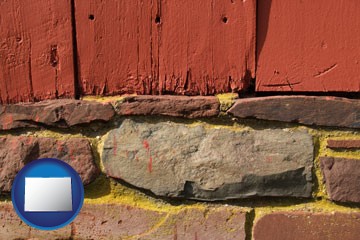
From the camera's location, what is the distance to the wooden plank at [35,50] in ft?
4.75

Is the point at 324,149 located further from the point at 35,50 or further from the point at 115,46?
the point at 35,50

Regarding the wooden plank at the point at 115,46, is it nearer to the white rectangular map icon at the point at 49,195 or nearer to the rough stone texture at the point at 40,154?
the rough stone texture at the point at 40,154

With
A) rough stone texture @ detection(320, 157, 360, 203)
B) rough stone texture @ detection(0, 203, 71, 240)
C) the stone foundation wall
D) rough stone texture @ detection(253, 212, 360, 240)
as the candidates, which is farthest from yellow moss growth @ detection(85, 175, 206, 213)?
rough stone texture @ detection(320, 157, 360, 203)

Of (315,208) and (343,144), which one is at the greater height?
(343,144)

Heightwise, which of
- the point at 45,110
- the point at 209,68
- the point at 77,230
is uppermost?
the point at 209,68

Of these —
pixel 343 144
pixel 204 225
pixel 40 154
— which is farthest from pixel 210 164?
pixel 40 154

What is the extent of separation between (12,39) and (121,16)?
13.5 inches

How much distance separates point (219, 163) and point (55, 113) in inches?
20.1

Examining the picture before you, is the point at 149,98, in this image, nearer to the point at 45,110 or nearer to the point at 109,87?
the point at 109,87

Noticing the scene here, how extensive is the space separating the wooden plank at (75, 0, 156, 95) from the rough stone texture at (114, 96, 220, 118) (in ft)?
0.18

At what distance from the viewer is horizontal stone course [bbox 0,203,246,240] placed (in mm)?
1395

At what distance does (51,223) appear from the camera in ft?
4.64

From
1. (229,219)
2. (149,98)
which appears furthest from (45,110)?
(229,219)

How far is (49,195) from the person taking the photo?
4.60 ft
